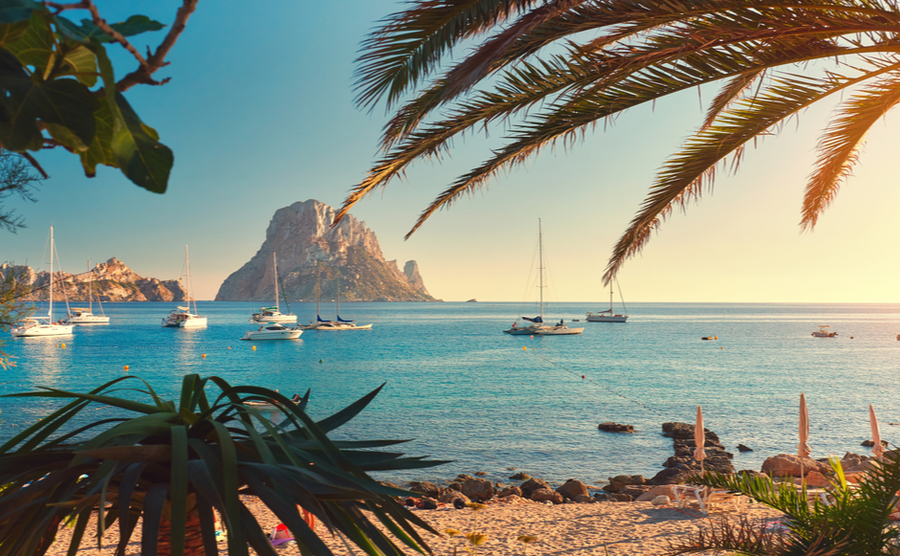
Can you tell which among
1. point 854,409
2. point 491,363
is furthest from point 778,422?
point 491,363

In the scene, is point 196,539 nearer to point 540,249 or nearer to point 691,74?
point 691,74

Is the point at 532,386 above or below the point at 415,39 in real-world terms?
below

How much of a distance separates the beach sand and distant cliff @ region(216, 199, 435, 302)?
14150cm

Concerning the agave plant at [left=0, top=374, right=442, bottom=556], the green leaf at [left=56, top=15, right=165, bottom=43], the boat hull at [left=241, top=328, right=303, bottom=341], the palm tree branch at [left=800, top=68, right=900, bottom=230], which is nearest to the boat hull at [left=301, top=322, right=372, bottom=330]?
the boat hull at [left=241, top=328, right=303, bottom=341]

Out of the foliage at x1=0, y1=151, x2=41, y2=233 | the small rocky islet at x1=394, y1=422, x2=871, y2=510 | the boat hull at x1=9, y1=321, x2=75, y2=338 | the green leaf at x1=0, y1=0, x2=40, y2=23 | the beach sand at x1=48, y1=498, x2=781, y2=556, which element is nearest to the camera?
the green leaf at x1=0, y1=0, x2=40, y2=23

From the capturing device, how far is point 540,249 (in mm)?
53156

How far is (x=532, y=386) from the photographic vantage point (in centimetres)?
2939

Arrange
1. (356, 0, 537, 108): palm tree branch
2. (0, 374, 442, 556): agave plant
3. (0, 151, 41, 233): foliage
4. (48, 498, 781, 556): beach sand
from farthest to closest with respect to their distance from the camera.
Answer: (0, 151, 41, 233): foliage
(48, 498, 781, 556): beach sand
(356, 0, 537, 108): palm tree branch
(0, 374, 442, 556): agave plant

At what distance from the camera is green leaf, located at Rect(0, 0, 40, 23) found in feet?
1.27

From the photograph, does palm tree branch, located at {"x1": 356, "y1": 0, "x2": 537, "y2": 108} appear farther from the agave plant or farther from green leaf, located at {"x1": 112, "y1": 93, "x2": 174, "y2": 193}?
green leaf, located at {"x1": 112, "y1": 93, "x2": 174, "y2": 193}

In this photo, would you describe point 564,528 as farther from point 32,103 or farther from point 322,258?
point 322,258

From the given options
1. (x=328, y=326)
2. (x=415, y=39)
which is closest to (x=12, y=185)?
(x=415, y=39)

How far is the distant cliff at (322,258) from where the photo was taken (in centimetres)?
15488

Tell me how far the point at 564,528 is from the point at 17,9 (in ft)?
30.2
